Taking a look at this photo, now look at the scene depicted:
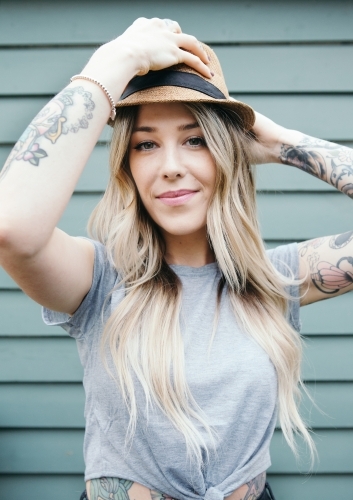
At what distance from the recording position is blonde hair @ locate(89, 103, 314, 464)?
4.59 ft

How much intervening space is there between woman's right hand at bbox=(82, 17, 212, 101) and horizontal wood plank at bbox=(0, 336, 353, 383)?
149 centimetres

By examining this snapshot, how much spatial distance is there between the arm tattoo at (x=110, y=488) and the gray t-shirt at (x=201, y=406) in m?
0.02

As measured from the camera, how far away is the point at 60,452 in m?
2.51

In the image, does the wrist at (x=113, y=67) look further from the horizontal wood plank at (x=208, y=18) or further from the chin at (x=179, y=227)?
the horizontal wood plank at (x=208, y=18)

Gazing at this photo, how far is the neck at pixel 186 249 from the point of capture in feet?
5.45

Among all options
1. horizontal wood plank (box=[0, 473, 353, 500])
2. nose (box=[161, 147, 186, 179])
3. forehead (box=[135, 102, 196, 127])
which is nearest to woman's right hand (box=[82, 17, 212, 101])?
forehead (box=[135, 102, 196, 127])

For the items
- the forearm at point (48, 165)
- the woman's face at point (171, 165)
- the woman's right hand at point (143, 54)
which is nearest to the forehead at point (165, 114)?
the woman's face at point (171, 165)

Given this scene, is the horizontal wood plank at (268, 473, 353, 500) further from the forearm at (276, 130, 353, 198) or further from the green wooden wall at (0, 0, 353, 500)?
the forearm at (276, 130, 353, 198)

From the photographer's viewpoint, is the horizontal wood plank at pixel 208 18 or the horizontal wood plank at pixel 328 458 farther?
the horizontal wood plank at pixel 328 458

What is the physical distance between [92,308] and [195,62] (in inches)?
30.3

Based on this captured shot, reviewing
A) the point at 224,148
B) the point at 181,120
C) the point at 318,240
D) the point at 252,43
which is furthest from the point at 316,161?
the point at 252,43

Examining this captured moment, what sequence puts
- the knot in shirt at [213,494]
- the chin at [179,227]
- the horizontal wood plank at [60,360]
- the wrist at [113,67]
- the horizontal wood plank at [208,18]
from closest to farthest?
the wrist at [113,67]
the knot in shirt at [213,494]
the chin at [179,227]
the horizontal wood plank at [208,18]
the horizontal wood plank at [60,360]

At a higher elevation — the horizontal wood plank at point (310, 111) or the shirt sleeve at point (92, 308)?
the horizontal wood plank at point (310, 111)

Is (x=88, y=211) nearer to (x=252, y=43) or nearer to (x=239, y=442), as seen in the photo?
(x=252, y=43)
